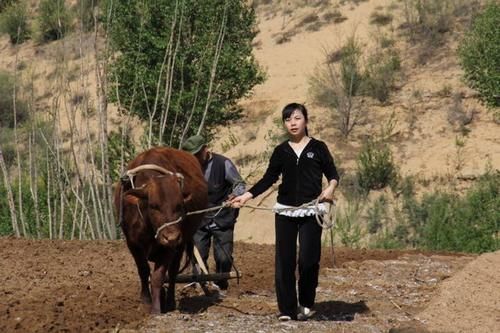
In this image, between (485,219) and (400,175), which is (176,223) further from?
(400,175)

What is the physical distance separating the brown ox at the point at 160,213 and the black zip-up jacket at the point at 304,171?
70 cm

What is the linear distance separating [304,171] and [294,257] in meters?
0.73

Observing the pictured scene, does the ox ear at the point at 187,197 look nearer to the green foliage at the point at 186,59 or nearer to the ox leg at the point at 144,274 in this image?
the ox leg at the point at 144,274

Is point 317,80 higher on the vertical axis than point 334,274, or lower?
higher

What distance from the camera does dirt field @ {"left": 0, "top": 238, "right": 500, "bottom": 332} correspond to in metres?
8.30

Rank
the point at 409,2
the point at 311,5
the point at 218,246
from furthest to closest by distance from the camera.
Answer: the point at 311,5, the point at 409,2, the point at 218,246

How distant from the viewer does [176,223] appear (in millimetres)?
8328

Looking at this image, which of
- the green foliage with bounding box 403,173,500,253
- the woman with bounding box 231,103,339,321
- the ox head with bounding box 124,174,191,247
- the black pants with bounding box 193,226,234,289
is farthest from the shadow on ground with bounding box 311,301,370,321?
the green foliage with bounding box 403,173,500,253

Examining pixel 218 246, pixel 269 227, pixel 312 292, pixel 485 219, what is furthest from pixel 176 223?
pixel 269 227

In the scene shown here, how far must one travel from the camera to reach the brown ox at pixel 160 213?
27.4 feet

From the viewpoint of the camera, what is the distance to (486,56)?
32812 millimetres

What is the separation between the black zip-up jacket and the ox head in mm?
659

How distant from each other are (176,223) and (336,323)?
1.59 metres

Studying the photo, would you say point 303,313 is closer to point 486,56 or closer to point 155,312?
point 155,312
